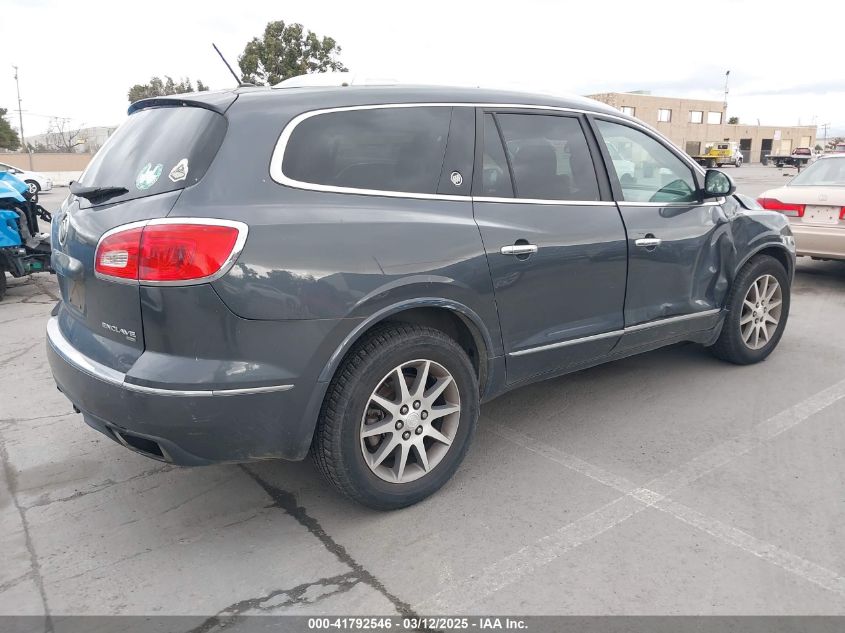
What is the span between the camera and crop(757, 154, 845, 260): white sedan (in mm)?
7520

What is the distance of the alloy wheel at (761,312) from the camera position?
4.95 m

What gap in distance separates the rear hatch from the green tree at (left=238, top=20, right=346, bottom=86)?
111ft

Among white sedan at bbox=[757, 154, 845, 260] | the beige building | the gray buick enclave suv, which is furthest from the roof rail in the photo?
the beige building

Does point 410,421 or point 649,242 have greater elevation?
point 649,242

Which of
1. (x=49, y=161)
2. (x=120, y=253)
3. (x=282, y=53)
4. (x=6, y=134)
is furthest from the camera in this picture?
(x=6, y=134)

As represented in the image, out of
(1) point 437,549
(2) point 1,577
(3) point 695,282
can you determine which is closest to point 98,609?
(2) point 1,577

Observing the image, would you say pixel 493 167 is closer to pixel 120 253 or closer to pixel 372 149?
pixel 372 149

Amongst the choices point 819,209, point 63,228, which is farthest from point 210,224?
point 819,209

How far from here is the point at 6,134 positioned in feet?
210

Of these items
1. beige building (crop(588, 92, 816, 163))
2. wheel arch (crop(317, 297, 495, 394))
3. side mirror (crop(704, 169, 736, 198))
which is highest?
beige building (crop(588, 92, 816, 163))

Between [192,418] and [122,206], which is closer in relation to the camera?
[192,418]

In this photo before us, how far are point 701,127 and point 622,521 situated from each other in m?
80.1

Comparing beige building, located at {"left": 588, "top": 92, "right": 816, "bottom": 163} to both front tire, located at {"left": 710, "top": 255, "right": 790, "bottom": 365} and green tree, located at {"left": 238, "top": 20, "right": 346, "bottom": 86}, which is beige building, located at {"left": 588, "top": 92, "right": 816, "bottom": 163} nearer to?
green tree, located at {"left": 238, "top": 20, "right": 346, "bottom": 86}

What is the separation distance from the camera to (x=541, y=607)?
8.30ft
